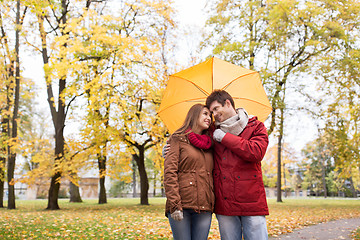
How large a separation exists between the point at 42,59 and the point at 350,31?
53.8 feet

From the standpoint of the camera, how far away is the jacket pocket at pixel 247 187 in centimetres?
312

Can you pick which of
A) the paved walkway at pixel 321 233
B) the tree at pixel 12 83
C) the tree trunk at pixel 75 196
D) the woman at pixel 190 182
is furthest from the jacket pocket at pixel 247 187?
the tree trunk at pixel 75 196

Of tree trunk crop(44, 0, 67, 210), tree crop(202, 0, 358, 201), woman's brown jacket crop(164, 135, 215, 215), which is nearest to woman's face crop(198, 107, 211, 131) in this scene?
woman's brown jacket crop(164, 135, 215, 215)

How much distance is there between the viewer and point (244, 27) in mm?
17922

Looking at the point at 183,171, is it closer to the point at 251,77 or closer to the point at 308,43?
the point at 251,77

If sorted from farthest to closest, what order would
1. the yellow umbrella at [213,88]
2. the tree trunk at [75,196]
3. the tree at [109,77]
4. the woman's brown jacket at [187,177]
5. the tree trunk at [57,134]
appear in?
the tree trunk at [75,196], the tree trunk at [57,134], the tree at [109,77], the yellow umbrella at [213,88], the woman's brown jacket at [187,177]

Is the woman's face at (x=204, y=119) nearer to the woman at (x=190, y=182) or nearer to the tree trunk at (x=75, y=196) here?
the woman at (x=190, y=182)

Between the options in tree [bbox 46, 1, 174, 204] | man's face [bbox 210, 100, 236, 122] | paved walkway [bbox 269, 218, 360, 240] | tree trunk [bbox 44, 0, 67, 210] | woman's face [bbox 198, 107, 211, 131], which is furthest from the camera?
tree trunk [bbox 44, 0, 67, 210]

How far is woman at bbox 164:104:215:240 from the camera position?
3.19 metres

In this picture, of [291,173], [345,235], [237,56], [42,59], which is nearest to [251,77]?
[345,235]

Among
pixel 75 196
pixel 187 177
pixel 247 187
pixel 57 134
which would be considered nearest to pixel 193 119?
pixel 187 177

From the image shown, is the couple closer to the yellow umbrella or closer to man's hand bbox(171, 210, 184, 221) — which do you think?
man's hand bbox(171, 210, 184, 221)

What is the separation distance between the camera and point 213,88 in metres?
4.36

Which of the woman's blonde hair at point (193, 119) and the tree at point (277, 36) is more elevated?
the tree at point (277, 36)
